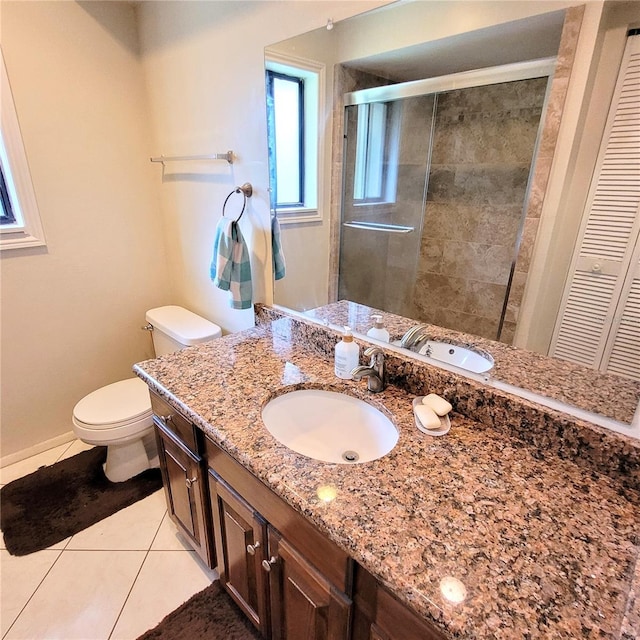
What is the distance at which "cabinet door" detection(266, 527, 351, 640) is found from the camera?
2.72ft

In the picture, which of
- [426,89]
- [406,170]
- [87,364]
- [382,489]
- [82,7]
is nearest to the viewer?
[382,489]

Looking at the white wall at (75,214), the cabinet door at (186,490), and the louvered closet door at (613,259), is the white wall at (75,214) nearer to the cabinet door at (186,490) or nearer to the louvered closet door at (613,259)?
the cabinet door at (186,490)

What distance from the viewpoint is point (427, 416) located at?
1.02 meters

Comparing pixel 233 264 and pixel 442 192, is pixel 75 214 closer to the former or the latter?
pixel 233 264

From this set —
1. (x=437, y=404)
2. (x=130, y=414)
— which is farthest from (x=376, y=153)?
(x=130, y=414)

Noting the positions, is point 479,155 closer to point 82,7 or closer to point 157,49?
point 157,49

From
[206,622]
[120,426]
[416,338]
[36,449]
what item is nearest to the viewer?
[416,338]

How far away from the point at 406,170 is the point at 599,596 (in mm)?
1115

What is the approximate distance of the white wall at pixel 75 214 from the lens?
70.3 inches

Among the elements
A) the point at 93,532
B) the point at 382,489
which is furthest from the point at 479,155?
the point at 93,532

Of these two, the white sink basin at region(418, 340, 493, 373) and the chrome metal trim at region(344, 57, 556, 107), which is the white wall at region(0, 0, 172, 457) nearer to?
the chrome metal trim at region(344, 57, 556, 107)

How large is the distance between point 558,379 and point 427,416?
0.35 m

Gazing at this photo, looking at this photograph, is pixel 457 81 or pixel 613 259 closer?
pixel 613 259

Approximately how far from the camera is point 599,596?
0.61m
